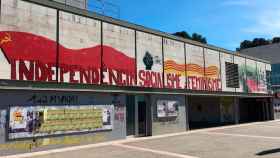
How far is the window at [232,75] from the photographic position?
33.1 m

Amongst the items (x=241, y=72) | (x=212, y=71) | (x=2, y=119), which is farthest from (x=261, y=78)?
(x=2, y=119)

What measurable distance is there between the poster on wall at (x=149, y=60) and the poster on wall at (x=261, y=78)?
1951cm

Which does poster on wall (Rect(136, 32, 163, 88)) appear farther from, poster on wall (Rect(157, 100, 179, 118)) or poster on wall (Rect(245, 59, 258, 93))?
poster on wall (Rect(245, 59, 258, 93))

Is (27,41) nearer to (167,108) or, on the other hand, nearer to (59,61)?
(59,61)

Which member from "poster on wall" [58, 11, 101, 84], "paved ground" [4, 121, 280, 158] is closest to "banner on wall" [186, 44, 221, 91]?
"paved ground" [4, 121, 280, 158]

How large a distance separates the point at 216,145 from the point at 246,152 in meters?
2.64

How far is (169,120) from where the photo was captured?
24.9 meters

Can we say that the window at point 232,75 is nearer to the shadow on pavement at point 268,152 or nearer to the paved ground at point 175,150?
the paved ground at point 175,150

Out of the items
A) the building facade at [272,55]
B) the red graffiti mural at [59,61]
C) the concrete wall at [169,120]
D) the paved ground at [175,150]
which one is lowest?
the paved ground at [175,150]

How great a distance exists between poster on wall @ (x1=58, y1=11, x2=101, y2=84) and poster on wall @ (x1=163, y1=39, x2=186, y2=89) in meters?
6.88

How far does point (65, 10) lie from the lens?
1827 cm

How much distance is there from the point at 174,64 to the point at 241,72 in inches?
Result: 502

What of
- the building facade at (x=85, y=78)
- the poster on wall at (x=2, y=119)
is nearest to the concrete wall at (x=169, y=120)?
the building facade at (x=85, y=78)

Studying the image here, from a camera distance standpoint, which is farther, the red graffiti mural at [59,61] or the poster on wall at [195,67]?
the poster on wall at [195,67]
